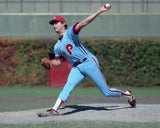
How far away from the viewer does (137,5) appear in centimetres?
1953

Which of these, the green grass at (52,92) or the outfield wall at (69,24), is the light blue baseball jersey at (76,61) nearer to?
the green grass at (52,92)

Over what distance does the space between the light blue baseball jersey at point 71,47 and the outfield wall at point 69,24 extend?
35.0 feet

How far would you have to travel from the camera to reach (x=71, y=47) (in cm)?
769

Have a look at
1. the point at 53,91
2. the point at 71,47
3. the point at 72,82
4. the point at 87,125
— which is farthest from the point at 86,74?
the point at 53,91

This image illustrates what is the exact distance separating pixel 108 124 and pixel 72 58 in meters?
1.74

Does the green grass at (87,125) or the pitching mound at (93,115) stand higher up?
the green grass at (87,125)

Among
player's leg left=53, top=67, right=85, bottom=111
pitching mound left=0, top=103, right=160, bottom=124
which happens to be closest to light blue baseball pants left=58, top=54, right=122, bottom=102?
player's leg left=53, top=67, right=85, bottom=111

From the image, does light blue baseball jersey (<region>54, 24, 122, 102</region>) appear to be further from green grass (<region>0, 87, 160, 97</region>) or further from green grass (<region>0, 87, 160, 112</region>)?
green grass (<region>0, 87, 160, 97</region>)

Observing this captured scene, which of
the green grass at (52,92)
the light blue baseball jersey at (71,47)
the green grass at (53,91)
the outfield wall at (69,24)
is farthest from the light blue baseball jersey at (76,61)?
the outfield wall at (69,24)

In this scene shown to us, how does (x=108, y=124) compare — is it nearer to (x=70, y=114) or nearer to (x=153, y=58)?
(x=70, y=114)

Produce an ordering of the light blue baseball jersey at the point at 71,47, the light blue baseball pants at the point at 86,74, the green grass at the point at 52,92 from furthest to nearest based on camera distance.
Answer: the green grass at the point at 52,92, the light blue baseball pants at the point at 86,74, the light blue baseball jersey at the point at 71,47

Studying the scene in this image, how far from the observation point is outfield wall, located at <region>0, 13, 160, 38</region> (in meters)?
18.5

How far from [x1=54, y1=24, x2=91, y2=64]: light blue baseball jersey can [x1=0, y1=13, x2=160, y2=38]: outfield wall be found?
35.0ft

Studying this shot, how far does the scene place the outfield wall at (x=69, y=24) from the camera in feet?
60.8
